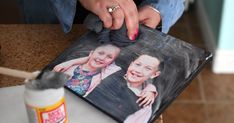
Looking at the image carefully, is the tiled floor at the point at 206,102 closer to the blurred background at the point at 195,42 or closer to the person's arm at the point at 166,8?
the blurred background at the point at 195,42

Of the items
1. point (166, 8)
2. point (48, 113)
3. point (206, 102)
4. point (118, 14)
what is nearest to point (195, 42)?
point (206, 102)

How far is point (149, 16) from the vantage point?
89 cm

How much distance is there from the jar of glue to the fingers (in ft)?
0.91

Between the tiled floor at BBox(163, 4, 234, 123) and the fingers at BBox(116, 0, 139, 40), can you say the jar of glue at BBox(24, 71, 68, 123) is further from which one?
the tiled floor at BBox(163, 4, 234, 123)

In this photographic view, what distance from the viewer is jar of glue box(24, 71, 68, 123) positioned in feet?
1.80

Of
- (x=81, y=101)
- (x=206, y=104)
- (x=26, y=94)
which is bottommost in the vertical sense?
(x=206, y=104)

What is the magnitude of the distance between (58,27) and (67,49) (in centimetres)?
16

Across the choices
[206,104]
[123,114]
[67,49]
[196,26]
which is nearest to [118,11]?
[67,49]

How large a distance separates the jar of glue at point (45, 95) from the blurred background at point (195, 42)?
0.69ft

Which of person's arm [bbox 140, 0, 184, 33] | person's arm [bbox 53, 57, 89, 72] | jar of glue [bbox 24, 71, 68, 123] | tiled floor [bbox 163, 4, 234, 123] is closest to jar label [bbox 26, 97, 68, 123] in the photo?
jar of glue [bbox 24, 71, 68, 123]

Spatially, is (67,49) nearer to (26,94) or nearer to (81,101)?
(81,101)

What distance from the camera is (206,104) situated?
1842mm

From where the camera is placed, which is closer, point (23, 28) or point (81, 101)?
point (81, 101)

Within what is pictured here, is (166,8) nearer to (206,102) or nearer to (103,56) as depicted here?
(103,56)
